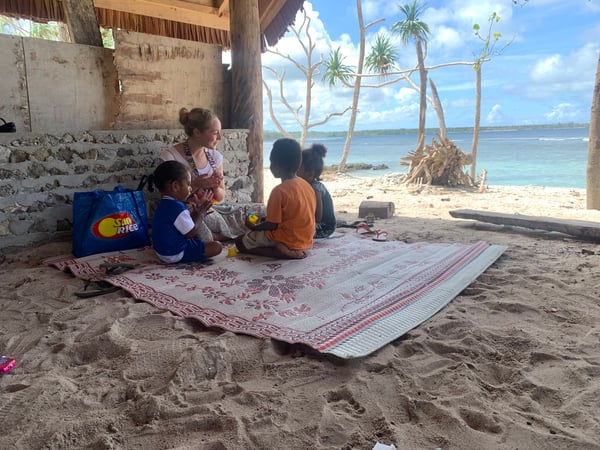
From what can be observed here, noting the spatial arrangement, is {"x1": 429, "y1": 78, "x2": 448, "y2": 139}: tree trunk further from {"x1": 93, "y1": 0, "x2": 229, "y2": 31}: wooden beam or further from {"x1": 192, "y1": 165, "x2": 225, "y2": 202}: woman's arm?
{"x1": 192, "y1": 165, "x2": 225, "y2": 202}: woman's arm

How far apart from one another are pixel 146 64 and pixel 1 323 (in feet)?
10.0

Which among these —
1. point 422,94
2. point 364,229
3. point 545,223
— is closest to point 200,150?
point 364,229

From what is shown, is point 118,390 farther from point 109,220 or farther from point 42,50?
point 42,50

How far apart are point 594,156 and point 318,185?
5197 millimetres

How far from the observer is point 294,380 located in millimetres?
1774

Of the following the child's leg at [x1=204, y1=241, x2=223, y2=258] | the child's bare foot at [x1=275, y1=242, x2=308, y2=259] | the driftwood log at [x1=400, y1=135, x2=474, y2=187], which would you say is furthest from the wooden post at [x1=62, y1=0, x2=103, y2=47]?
the driftwood log at [x1=400, y1=135, x2=474, y2=187]

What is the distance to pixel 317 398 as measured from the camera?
5.37 feet

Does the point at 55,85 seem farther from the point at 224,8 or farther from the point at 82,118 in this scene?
the point at 224,8

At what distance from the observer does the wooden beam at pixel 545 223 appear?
407cm

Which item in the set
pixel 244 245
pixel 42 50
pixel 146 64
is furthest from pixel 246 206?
pixel 42 50

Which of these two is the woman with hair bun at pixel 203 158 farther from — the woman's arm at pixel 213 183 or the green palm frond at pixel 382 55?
the green palm frond at pixel 382 55

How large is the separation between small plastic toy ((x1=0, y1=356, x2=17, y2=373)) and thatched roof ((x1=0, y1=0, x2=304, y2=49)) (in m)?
4.91

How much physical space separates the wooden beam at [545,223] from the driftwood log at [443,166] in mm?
4550

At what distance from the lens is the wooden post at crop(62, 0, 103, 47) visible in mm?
4141
